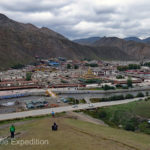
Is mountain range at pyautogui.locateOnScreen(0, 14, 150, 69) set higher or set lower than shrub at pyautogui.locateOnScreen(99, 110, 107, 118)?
higher

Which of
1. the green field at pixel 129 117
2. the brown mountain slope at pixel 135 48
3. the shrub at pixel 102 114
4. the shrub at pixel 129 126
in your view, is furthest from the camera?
the brown mountain slope at pixel 135 48

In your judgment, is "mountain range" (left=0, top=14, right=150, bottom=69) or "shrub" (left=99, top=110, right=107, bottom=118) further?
"mountain range" (left=0, top=14, right=150, bottom=69)

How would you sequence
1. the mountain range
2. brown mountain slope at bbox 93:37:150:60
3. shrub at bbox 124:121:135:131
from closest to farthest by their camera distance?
shrub at bbox 124:121:135:131, the mountain range, brown mountain slope at bbox 93:37:150:60

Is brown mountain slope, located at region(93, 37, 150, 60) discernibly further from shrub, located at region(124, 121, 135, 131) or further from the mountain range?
shrub, located at region(124, 121, 135, 131)

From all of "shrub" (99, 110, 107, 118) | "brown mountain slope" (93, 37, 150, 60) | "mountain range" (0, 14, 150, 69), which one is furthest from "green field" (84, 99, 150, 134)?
"brown mountain slope" (93, 37, 150, 60)

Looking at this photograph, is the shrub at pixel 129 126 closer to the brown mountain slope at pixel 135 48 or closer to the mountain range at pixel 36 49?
the mountain range at pixel 36 49

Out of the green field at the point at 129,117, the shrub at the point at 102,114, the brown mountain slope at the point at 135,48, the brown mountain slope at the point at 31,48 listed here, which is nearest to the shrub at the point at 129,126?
the green field at the point at 129,117

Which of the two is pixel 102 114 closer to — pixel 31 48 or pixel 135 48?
pixel 31 48

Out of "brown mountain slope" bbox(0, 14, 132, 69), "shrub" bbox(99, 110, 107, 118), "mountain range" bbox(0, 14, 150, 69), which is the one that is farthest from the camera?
"mountain range" bbox(0, 14, 150, 69)

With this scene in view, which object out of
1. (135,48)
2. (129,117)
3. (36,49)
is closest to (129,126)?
(129,117)
